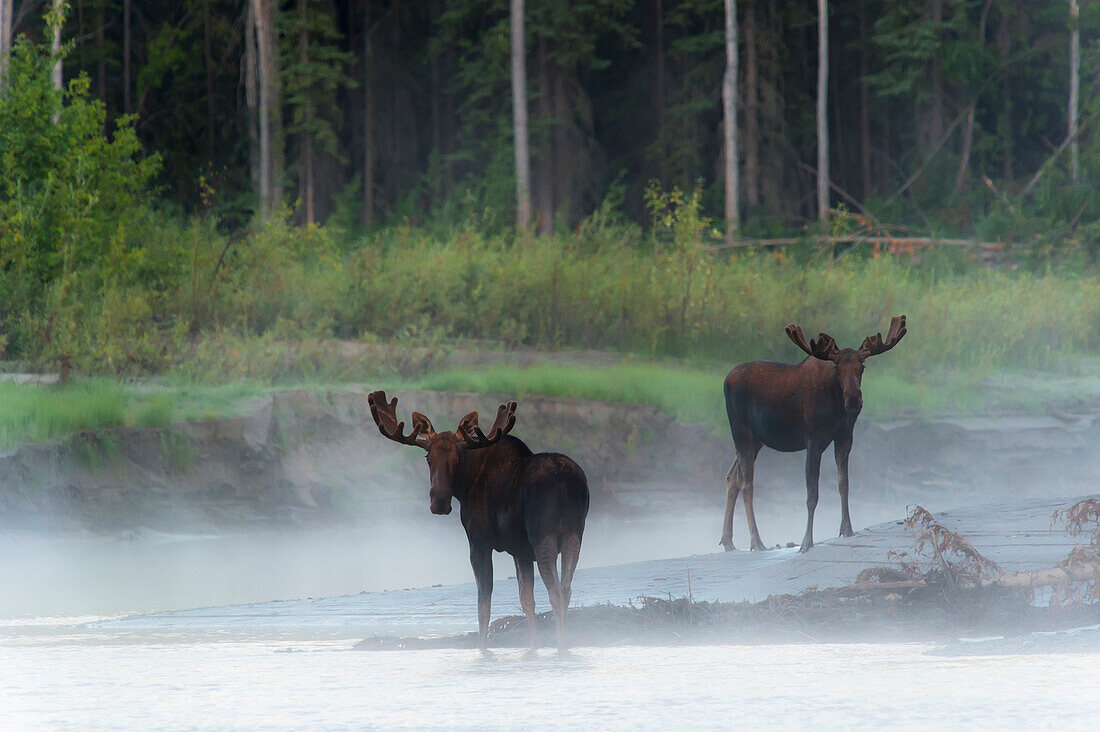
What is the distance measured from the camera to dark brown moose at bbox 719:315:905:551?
35.5 feet

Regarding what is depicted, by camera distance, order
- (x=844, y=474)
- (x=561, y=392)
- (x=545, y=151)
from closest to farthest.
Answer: (x=844, y=474), (x=561, y=392), (x=545, y=151)

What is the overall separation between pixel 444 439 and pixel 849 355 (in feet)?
12.8

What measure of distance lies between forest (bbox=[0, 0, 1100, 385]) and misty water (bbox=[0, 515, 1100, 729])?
7.98 m

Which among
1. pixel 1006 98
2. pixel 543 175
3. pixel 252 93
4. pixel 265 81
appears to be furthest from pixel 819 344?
pixel 1006 98

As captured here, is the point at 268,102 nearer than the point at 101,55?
Yes

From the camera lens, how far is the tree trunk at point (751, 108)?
34.0 metres

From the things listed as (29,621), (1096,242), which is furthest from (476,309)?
(1096,242)

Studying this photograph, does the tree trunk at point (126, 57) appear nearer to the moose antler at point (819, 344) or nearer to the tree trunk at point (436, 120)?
the tree trunk at point (436, 120)

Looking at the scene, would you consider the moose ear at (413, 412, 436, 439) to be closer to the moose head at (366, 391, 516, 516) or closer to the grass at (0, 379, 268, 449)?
the moose head at (366, 391, 516, 516)

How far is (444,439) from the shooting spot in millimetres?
8055

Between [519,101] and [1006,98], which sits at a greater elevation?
[1006,98]

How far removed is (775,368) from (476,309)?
9.37m

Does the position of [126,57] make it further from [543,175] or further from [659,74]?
[659,74]

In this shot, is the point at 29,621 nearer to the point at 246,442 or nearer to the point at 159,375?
the point at 246,442
